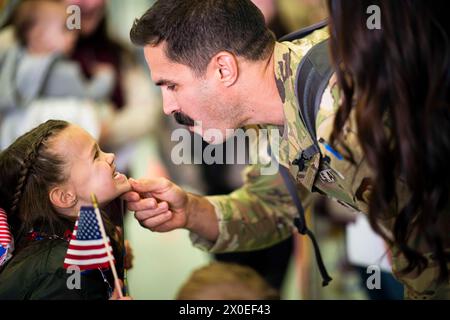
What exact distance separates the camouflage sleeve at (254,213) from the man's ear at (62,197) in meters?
0.45

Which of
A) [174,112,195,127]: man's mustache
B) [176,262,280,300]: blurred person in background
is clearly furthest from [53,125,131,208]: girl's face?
[176,262,280,300]: blurred person in background

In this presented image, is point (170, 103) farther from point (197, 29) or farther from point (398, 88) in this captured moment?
point (398, 88)

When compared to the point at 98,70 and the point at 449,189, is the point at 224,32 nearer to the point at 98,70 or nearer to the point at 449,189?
the point at 449,189

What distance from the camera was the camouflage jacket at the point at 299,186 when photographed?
4.16 feet

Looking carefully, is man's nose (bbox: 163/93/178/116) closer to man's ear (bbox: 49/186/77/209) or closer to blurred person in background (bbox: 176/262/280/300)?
man's ear (bbox: 49/186/77/209)

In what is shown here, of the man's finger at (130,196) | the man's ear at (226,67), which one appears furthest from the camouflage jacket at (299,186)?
the man's finger at (130,196)

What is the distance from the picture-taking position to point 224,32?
147cm

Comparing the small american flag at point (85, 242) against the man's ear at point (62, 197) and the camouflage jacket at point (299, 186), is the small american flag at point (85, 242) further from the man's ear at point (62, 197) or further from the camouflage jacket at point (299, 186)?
the camouflage jacket at point (299, 186)

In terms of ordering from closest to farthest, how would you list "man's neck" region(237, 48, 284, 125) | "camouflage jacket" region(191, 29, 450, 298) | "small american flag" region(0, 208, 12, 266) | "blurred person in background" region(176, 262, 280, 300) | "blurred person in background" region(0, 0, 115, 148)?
"camouflage jacket" region(191, 29, 450, 298)
"small american flag" region(0, 208, 12, 266)
"man's neck" region(237, 48, 284, 125)
"blurred person in background" region(176, 262, 280, 300)
"blurred person in background" region(0, 0, 115, 148)

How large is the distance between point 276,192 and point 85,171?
645 mm

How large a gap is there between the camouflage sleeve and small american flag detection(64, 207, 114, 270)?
51cm

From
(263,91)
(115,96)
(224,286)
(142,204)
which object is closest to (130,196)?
(142,204)

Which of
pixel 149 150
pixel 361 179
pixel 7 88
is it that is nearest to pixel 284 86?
pixel 361 179

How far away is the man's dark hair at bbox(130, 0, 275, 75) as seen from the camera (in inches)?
57.4
